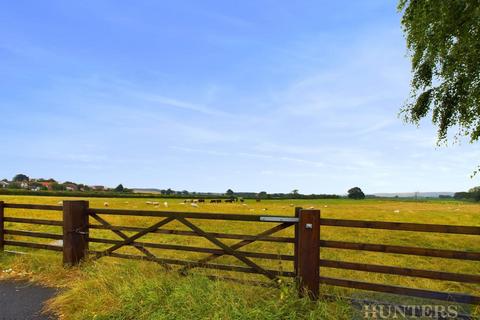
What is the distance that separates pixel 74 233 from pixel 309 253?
5743 mm

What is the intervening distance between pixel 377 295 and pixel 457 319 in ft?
4.63

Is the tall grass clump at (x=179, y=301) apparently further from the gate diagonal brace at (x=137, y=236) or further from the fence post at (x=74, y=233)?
the fence post at (x=74, y=233)

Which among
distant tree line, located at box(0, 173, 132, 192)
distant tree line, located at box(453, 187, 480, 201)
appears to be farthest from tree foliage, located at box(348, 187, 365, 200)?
distant tree line, located at box(0, 173, 132, 192)

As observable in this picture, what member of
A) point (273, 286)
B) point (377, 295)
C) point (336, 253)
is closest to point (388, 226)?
point (377, 295)

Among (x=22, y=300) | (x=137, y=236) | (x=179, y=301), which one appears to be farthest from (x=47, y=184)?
(x=179, y=301)

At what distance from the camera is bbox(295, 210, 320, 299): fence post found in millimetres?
5797

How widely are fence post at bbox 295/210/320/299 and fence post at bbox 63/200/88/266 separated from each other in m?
5.45

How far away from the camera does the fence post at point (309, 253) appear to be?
5797mm

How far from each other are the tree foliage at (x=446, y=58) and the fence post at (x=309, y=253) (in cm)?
880

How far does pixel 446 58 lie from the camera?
1253cm

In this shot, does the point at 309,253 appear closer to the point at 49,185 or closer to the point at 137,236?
the point at 137,236

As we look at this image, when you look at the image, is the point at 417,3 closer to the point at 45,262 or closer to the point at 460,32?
the point at 460,32

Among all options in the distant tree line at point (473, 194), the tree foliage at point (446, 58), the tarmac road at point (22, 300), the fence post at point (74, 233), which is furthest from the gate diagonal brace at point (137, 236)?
the distant tree line at point (473, 194)

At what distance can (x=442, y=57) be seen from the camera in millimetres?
13008
